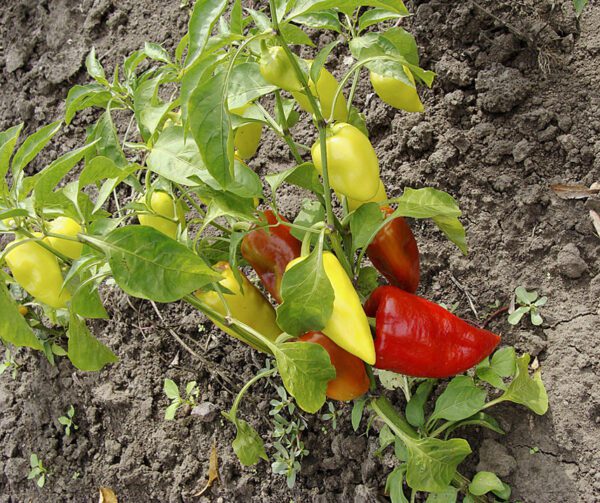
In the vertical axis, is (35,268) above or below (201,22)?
below

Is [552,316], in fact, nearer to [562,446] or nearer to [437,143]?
[562,446]

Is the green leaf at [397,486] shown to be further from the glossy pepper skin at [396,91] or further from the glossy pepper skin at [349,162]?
the glossy pepper skin at [396,91]

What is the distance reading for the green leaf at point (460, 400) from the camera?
4.45 ft

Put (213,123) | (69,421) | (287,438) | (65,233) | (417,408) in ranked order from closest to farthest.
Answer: (213,123) < (65,233) < (417,408) < (287,438) < (69,421)

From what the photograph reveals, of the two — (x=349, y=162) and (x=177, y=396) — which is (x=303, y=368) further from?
(x=177, y=396)

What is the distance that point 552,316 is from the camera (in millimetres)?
1499

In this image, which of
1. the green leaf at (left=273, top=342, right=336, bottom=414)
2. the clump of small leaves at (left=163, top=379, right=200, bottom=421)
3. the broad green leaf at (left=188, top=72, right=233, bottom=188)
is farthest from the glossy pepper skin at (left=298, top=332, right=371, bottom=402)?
the clump of small leaves at (left=163, top=379, right=200, bottom=421)

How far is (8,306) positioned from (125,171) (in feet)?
1.06

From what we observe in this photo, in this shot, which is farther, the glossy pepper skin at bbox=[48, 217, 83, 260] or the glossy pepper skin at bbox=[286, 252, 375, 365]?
the glossy pepper skin at bbox=[48, 217, 83, 260]

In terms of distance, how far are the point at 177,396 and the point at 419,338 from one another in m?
0.81

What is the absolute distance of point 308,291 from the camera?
44.9 inches

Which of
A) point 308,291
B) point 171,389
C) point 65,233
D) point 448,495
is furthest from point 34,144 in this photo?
point 448,495

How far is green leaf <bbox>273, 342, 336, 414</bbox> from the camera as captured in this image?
46.4 inches

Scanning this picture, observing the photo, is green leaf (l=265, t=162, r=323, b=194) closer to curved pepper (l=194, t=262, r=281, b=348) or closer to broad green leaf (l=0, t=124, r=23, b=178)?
curved pepper (l=194, t=262, r=281, b=348)
